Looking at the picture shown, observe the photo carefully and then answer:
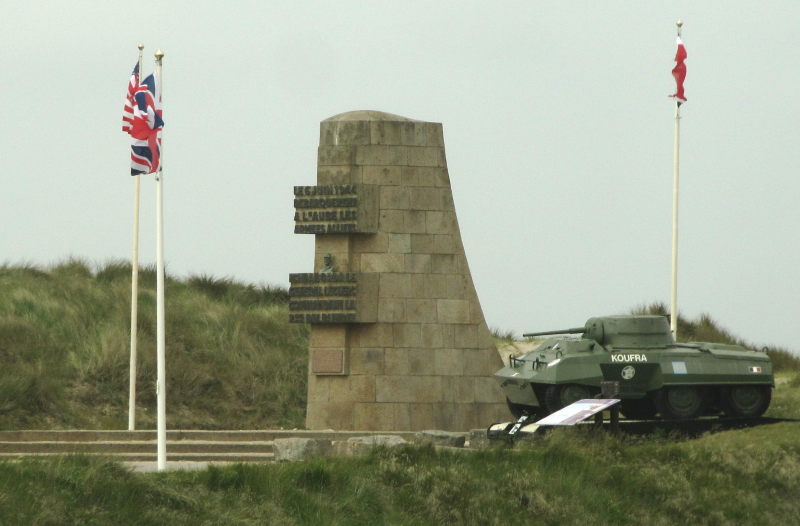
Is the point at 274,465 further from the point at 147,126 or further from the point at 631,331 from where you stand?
the point at 631,331

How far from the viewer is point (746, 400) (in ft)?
75.8

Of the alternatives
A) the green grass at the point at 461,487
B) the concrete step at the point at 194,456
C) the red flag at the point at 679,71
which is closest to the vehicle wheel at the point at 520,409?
the green grass at the point at 461,487

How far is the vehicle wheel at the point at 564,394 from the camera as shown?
2259cm

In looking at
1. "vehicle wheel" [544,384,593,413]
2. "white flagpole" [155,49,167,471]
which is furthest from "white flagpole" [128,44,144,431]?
"vehicle wheel" [544,384,593,413]

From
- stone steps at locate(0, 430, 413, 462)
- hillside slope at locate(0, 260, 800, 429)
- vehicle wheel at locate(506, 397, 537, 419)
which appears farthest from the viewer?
hillside slope at locate(0, 260, 800, 429)

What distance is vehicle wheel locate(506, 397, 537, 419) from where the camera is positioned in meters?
24.2

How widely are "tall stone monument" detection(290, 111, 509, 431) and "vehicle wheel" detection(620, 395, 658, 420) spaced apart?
121 inches

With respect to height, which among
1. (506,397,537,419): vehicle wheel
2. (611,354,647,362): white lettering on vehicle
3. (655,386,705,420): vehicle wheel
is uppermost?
(611,354,647,362): white lettering on vehicle

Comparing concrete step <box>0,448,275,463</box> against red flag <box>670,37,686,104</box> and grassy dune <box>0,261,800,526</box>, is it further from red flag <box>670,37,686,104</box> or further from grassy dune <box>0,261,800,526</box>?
red flag <box>670,37,686,104</box>

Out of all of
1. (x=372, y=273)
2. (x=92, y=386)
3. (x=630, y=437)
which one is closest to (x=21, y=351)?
(x=92, y=386)

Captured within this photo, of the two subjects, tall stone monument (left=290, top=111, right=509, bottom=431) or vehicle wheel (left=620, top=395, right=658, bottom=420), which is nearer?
vehicle wheel (left=620, top=395, right=658, bottom=420)

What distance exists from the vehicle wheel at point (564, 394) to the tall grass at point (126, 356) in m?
8.71

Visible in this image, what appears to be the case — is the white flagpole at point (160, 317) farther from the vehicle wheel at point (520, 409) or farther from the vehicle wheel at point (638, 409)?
the vehicle wheel at point (638, 409)

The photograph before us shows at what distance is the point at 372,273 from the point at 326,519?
35.1 ft
